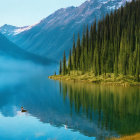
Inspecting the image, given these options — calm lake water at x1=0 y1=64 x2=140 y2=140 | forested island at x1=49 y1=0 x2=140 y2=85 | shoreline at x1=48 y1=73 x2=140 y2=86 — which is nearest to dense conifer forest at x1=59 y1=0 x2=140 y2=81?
forested island at x1=49 y1=0 x2=140 y2=85

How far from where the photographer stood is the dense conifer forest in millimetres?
106000

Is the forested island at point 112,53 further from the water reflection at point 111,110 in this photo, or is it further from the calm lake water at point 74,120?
the calm lake water at point 74,120

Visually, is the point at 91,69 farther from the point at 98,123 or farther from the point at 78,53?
the point at 98,123

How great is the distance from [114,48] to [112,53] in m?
2.58

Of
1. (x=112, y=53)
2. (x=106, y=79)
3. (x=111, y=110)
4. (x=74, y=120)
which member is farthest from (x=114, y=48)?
(x=74, y=120)

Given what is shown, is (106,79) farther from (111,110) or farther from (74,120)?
(74,120)

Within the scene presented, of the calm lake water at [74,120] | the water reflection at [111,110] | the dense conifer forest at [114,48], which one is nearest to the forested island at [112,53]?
the dense conifer forest at [114,48]

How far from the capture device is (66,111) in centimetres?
4912

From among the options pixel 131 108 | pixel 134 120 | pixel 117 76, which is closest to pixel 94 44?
pixel 117 76

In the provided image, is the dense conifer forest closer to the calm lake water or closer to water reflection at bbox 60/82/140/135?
water reflection at bbox 60/82/140/135

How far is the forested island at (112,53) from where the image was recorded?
10175 centimetres

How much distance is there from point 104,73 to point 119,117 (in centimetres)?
7098

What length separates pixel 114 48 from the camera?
11850cm

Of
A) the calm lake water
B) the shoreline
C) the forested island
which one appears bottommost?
the calm lake water
